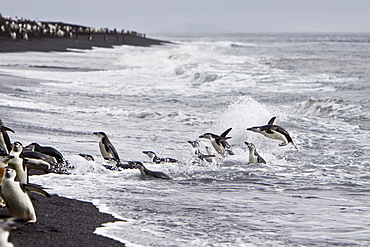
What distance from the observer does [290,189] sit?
6824mm

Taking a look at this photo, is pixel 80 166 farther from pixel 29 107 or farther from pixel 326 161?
pixel 29 107

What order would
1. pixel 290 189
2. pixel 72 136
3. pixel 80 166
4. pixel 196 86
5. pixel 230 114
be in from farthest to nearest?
pixel 196 86 → pixel 230 114 → pixel 72 136 → pixel 80 166 → pixel 290 189

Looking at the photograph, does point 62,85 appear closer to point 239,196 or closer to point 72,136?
point 72,136

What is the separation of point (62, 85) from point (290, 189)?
46.1 ft

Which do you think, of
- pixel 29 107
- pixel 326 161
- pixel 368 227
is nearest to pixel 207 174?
pixel 326 161

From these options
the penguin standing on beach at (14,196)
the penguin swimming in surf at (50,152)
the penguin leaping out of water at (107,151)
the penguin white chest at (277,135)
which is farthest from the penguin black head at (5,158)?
the penguin white chest at (277,135)

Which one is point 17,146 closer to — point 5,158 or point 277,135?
point 5,158

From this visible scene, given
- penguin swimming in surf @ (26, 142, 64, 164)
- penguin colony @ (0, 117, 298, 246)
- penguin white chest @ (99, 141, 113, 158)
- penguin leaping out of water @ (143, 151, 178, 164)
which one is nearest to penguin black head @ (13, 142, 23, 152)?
penguin colony @ (0, 117, 298, 246)

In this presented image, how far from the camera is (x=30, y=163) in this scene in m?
6.41

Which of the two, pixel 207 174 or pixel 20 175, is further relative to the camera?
pixel 207 174

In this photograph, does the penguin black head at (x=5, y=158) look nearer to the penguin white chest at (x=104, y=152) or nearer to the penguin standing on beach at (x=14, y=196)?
the penguin standing on beach at (x=14, y=196)

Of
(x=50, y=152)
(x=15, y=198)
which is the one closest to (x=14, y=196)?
(x=15, y=198)

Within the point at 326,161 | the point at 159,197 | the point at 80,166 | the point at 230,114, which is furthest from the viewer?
the point at 230,114

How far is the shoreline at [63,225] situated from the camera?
427 cm
